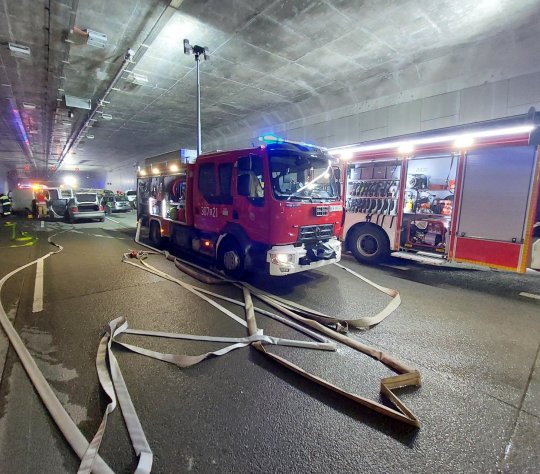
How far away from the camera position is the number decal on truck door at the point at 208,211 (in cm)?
604

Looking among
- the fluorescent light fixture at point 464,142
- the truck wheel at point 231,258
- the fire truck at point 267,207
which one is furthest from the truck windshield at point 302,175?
the fluorescent light fixture at point 464,142

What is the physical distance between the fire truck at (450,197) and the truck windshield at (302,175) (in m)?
2.02

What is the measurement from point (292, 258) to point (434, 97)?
6.80 metres

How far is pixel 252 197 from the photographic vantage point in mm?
5023

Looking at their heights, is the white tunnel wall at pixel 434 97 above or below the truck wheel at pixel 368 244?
above

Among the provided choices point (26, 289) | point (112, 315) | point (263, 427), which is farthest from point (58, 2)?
point (263, 427)

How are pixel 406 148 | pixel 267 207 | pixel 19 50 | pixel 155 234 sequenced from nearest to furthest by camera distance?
1. pixel 267 207
2. pixel 406 148
3. pixel 19 50
4. pixel 155 234

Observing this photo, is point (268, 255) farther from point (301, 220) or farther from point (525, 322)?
point (525, 322)

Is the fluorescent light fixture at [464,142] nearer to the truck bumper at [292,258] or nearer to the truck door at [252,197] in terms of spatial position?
the truck bumper at [292,258]

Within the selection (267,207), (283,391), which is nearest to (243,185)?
(267,207)

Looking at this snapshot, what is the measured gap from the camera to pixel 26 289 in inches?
197

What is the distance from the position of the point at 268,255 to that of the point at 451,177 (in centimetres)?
486

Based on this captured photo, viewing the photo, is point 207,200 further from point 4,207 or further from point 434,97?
point 4,207

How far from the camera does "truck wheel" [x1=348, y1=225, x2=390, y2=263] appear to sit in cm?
722
